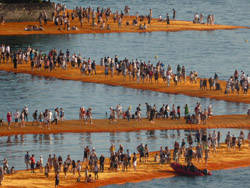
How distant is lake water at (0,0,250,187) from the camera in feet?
271

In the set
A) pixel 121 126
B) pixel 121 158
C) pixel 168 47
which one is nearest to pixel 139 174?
pixel 121 158

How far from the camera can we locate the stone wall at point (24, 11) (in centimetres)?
→ 15700

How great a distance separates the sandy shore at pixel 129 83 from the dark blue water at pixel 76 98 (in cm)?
127

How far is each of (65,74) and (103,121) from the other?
2824cm

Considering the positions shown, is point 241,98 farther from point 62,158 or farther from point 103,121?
point 62,158

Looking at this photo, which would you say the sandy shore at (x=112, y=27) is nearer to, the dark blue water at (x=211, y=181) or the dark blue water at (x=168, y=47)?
the dark blue water at (x=168, y=47)

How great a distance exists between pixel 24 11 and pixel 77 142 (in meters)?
76.4

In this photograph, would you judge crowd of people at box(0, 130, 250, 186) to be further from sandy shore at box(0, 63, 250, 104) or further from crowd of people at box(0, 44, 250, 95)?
crowd of people at box(0, 44, 250, 95)

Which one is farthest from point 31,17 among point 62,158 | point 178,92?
point 62,158

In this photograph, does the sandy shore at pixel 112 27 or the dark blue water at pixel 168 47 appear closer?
the dark blue water at pixel 168 47

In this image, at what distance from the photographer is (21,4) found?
15662 cm

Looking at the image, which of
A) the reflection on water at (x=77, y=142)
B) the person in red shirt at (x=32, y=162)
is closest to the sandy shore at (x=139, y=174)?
the person in red shirt at (x=32, y=162)

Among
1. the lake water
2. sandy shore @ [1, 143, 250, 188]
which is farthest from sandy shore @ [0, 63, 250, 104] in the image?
sandy shore @ [1, 143, 250, 188]

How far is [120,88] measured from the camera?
11419 cm
